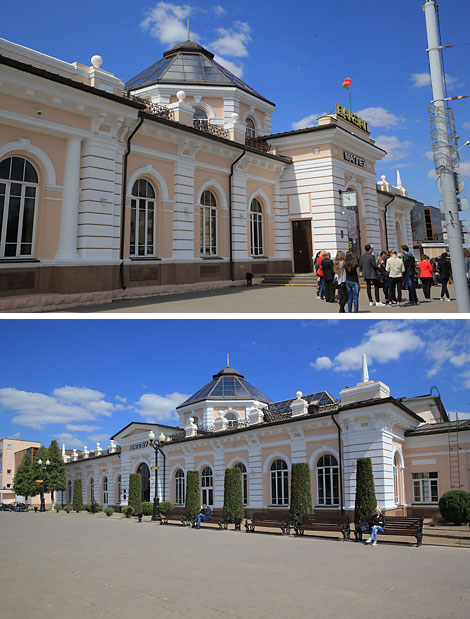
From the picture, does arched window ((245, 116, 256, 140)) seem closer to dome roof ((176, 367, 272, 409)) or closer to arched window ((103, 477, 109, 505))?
dome roof ((176, 367, 272, 409))

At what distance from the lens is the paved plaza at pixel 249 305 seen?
15203mm

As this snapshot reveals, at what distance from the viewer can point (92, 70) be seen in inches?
643

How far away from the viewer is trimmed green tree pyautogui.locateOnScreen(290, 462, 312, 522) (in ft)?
59.5

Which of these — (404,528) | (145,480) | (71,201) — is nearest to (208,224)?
(71,201)

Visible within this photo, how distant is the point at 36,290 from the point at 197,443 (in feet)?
49.5

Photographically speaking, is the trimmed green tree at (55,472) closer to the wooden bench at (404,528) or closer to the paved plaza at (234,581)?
the paved plaza at (234,581)

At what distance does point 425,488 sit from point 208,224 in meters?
Answer: 14.2

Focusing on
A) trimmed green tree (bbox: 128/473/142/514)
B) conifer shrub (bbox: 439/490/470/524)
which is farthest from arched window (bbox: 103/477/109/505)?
conifer shrub (bbox: 439/490/470/524)

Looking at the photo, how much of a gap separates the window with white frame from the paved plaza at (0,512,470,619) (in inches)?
274

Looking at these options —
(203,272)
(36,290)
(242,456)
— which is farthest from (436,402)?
(36,290)

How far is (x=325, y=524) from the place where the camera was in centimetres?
1605

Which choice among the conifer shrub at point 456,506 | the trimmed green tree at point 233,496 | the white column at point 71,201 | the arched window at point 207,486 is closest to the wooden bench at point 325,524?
the conifer shrub at point 456,506

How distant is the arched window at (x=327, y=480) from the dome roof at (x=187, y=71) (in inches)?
781

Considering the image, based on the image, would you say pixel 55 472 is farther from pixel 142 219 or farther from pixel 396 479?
pixel 396 479
